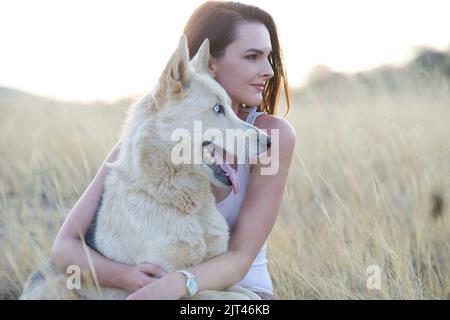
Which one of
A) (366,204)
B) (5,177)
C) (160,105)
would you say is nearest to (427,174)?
(366,204)

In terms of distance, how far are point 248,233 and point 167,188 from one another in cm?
47

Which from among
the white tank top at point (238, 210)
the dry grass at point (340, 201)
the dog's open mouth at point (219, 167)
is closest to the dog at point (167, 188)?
the dog's open mouth at point (219, 167)

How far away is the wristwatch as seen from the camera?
2580mm

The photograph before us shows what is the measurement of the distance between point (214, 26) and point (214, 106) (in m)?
0.50

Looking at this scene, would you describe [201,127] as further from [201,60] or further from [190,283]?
[190,283]

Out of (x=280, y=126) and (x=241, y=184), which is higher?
(x=280, y=126)

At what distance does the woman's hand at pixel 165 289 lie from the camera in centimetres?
250

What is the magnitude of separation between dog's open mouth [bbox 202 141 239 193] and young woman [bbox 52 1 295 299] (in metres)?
0.18

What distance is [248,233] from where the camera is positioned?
2.95 meters

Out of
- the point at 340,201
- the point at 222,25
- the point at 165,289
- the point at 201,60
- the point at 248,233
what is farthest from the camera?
the point at 340,201

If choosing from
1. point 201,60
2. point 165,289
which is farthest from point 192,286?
point 201,60

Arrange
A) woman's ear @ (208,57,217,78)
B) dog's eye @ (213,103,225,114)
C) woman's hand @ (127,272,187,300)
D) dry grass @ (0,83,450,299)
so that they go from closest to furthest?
woman's hand @ (127,272,187,300)
dog's eye @ (213,103,225,114)
woman's ear @ (208,57,217,78)
dry grass @ (0,83,450,299)

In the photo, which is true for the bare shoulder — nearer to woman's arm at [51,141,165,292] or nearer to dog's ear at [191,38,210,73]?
dog's ear at [191,38,210,73]

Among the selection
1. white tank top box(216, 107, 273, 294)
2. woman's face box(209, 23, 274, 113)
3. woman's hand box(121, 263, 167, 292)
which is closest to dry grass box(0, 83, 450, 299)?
white tank top box(216, 107, 273, 294)
